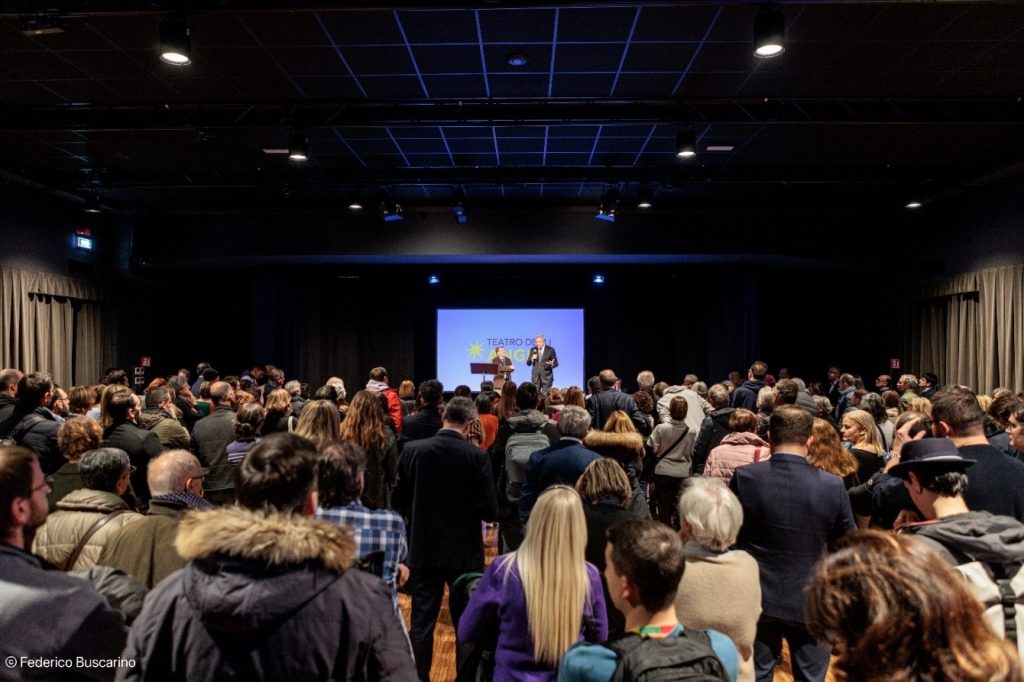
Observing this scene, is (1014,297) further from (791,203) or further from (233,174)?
(233,174)

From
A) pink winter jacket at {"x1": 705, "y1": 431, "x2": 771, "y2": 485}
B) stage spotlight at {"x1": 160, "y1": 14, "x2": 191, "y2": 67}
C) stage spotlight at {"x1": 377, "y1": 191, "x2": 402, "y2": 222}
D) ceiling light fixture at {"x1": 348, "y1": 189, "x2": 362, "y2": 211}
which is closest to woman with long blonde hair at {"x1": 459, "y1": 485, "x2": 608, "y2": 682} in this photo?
pink winter jacket at {"x1": 705, "y1": 431, "x2": 771, "y2": 485}

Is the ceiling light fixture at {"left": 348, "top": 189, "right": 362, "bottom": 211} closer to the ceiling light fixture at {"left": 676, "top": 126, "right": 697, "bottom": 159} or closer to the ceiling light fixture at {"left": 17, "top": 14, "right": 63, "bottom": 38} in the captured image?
the ceiling light fixture at {"left": 676, "top": 126, "right": 697, "bottom": 159}

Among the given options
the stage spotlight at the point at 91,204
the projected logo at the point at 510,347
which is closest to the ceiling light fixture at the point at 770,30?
the projected logo at the point at 510,347

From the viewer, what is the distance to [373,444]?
420 centimetres

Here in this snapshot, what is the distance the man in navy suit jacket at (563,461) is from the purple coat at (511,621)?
1.34 metres

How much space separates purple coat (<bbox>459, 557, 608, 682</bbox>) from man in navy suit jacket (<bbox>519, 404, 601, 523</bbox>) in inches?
52.8

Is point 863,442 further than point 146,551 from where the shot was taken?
Yes

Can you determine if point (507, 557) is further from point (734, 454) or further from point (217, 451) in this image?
point (217, 451)

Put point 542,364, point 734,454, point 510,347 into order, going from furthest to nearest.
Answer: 1. point 510,347
2. point 542,364
3. point 734,454

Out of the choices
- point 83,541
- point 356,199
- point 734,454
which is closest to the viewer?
point 83,541

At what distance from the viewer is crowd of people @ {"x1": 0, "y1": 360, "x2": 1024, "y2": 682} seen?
142 cm

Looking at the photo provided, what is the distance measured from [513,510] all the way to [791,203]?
8822mm

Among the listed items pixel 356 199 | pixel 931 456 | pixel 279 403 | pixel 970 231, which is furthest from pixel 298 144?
pixel 970 231

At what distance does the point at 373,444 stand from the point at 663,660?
2852 millimetres
